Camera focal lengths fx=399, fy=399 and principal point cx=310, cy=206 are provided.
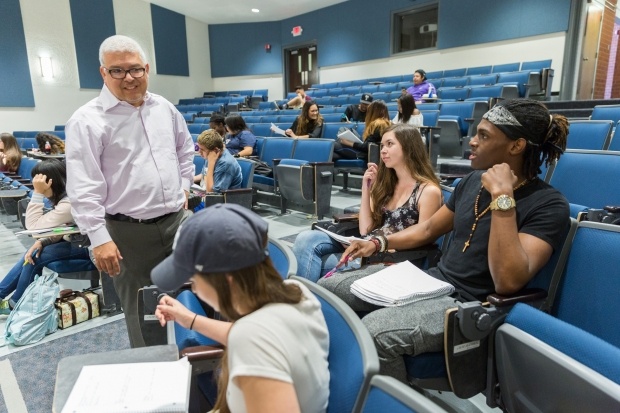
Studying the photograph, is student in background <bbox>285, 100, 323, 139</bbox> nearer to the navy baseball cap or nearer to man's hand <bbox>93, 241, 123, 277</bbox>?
man's hand <bbox>93, 241, 123, 277</bbox>

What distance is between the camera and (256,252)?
71 centimetres

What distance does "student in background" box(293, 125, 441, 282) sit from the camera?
183cm

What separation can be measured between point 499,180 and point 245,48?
14.7m

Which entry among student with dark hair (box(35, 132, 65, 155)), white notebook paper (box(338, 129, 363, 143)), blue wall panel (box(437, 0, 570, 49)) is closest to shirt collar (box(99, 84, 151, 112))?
white notebook paper (box(338, 129, 363, 143))

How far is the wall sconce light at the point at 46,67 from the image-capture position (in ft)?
33.7

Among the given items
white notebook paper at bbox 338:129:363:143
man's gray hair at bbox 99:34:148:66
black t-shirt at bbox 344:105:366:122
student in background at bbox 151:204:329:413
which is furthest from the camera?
black t-shirt at bbox 344:105:366:122

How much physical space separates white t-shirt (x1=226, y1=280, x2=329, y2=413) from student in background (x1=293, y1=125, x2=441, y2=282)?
1.05 m

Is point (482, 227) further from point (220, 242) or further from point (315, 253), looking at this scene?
point (220, 242)

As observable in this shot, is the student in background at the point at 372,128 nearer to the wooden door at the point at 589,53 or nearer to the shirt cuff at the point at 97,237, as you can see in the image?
the shirt cuff at the point at 97,237

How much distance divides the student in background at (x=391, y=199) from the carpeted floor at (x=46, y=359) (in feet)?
3.69

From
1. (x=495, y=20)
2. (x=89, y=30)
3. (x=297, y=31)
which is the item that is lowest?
(x=495, y=20)

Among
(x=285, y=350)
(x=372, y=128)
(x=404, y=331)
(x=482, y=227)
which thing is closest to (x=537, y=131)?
(x=482, y=227)

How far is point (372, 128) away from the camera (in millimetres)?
4242

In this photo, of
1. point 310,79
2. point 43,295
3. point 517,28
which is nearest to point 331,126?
point 43,295
